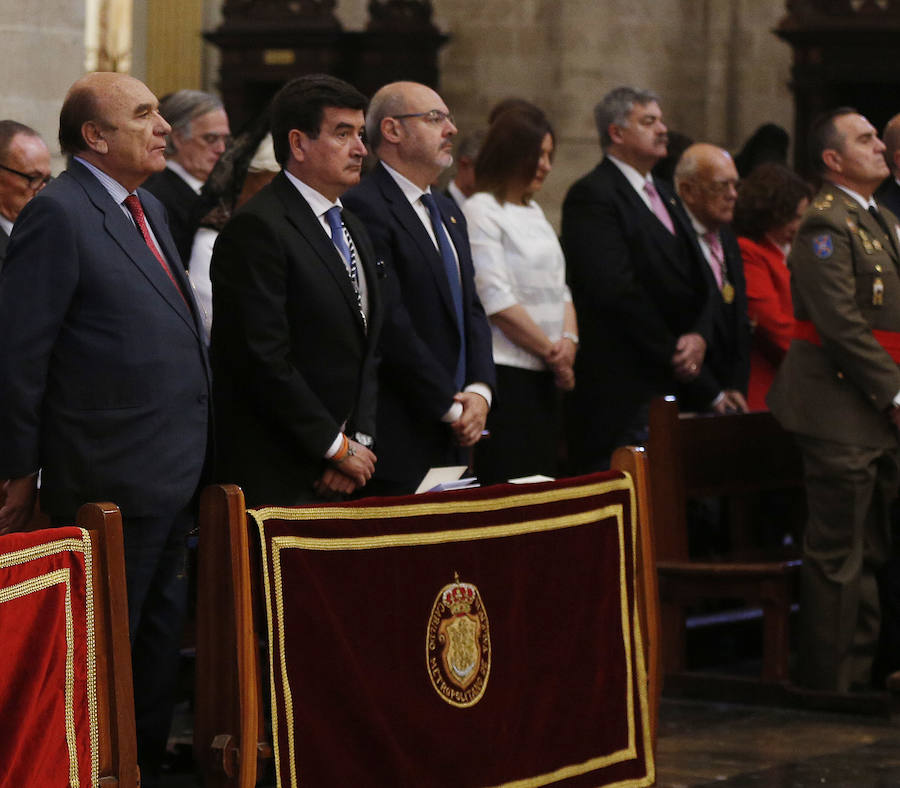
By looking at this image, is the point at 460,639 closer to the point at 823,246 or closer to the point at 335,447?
the point at 335,447

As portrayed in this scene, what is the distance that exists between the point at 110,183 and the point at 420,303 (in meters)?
1.14

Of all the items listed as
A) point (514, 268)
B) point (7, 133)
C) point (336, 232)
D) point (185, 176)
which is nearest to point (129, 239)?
point (336, 232)

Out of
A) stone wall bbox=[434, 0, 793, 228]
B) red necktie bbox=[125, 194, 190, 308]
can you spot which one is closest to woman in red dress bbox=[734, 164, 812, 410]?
red necktie bbox=[125, 194, 190, 308]

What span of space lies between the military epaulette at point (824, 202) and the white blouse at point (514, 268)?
2.77 ft

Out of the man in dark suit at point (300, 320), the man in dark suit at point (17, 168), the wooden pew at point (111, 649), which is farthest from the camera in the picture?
the man in dark suit at point (17, 168)

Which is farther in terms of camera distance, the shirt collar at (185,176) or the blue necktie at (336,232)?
the shirt collar at (185,176)

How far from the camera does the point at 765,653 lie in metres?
5.61

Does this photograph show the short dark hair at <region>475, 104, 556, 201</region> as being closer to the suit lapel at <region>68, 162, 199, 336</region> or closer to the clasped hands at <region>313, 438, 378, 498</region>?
the clasped hands at <region>313, 438, 378, 498</region>

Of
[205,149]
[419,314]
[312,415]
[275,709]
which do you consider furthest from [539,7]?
[275,709]

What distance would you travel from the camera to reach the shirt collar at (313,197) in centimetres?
443

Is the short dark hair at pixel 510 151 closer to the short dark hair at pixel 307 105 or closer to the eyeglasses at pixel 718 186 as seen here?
the eyeglasses at pixel 718 186

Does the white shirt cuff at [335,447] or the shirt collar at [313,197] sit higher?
the shirt collar at [313,197]

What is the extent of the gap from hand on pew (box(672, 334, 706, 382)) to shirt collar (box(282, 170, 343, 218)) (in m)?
1.90

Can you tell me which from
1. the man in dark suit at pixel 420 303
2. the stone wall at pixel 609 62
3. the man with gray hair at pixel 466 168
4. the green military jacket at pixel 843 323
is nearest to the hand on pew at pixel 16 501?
the man in dark suit at pixel 420 303
